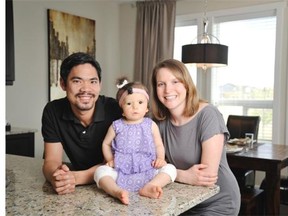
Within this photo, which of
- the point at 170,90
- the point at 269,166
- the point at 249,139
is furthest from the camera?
the point at 249,139

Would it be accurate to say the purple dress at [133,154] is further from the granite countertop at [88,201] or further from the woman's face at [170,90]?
the woman's face at [170,90]

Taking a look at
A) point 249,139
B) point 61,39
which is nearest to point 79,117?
point 249,139

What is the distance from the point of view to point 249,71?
4836mm

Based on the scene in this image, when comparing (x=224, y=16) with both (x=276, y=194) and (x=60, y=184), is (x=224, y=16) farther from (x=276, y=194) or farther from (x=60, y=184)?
(x=60, y=184)

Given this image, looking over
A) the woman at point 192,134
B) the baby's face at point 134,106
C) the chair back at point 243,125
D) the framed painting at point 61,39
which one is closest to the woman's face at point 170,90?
the woman at point 192,134

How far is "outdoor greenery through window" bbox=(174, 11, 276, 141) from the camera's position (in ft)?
15.4

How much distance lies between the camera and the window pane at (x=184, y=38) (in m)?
5.36

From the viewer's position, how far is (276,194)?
302 cm

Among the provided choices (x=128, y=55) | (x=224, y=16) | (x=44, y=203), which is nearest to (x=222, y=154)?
(x=44, y=203)

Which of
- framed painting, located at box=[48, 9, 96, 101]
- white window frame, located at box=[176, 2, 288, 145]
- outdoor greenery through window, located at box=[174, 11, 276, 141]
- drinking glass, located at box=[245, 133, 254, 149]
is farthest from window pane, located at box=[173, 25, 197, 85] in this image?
drinking glass, located at box=[245, 133, 254, 149]

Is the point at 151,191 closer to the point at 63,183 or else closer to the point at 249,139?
the point at 63,183

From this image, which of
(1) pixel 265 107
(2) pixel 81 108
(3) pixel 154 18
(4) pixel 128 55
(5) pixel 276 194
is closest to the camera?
(2) pixel 81 108

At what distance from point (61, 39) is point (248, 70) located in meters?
2.80

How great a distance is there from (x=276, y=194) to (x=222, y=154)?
63.9 inches
